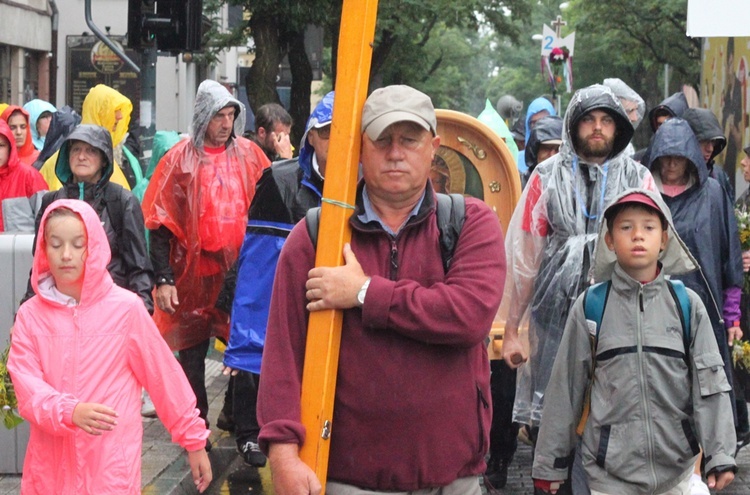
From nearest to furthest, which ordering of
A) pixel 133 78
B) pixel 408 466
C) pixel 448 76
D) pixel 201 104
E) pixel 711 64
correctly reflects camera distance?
pixel 408 466
pixel 201 104
pixel 711 64
pixel 133 78
pixel 448 76

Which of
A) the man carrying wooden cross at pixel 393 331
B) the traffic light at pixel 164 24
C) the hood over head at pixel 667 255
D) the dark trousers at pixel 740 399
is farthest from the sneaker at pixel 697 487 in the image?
the traffic light at pixel 164 24

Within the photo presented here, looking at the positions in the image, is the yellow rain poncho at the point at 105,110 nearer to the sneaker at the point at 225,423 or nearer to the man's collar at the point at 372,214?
the sneaker at the point at 225,423

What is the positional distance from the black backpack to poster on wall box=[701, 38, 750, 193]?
11002 mm

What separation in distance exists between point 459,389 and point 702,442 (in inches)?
51.4

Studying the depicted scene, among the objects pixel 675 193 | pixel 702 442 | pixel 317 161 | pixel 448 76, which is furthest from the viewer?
pixel 448 76

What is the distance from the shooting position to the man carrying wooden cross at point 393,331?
11.5 feet

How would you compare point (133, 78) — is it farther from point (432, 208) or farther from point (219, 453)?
point (432, 208)

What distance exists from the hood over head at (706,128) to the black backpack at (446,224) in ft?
14.5

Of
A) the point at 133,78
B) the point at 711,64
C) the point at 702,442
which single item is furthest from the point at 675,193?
the point at 133,78

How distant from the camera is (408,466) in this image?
3566 mm

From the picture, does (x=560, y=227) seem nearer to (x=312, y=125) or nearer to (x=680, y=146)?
(x=680, y=146)

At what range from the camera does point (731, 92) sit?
15281 mm

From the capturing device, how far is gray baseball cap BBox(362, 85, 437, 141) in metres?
3.53

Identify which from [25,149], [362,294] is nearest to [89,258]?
[362,294]
